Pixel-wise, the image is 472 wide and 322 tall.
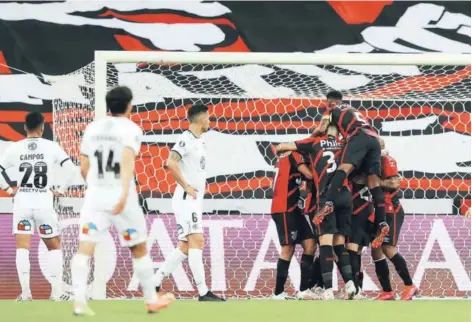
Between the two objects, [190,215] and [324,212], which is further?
[324,212]

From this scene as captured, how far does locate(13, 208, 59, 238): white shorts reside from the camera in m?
9.26

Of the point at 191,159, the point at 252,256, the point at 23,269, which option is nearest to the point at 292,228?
the point at 191,159

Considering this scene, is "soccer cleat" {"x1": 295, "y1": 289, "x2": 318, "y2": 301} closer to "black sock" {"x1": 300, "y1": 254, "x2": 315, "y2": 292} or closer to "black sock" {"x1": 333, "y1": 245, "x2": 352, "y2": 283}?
"black sock" {"x1": 300, "y1": 254, "x2": 315, "y2": 292}

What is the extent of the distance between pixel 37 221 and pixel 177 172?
5.51 ft

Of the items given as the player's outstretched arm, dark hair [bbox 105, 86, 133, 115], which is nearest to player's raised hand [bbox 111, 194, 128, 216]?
dark hair [bbox 105, 86, 133, 115]

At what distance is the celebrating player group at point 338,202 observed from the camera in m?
8.98

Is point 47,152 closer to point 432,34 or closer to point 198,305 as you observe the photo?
point 198,305

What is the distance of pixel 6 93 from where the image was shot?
40.5 ft

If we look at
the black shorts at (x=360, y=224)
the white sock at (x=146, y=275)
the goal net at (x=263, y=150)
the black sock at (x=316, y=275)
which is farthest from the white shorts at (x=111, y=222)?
the goal net at (x=263, y=150)

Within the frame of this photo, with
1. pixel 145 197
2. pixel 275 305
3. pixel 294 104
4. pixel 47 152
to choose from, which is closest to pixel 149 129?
pixel 145 197

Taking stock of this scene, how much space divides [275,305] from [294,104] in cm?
455

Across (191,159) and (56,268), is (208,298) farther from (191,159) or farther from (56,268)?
(56,268)

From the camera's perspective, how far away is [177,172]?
8273mm

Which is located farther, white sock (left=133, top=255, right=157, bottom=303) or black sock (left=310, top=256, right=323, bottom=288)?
black sock (left=310, top=256, right=323, bottom=288)
